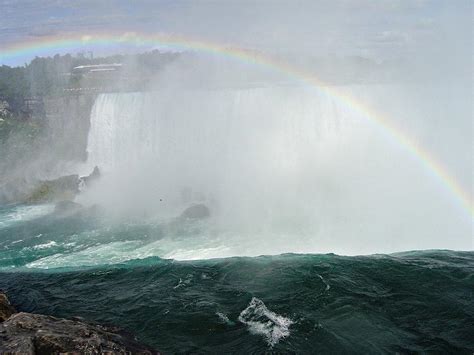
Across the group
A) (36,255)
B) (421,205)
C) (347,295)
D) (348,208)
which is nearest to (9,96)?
(36,255)

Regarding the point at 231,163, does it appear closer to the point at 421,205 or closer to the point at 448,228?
the point at 421,205

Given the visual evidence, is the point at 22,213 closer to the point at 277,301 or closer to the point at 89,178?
the point at 89,178

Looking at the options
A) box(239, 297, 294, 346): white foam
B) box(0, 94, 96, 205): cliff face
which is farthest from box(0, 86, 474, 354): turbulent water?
box(0, 94, 96, 205): cliff face

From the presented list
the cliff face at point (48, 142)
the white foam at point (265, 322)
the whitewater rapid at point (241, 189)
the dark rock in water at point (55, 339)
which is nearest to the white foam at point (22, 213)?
the whitewater rapid at point (241, 189)

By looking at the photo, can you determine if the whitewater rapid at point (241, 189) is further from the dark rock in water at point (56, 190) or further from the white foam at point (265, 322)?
the white foam at point (265, 322)

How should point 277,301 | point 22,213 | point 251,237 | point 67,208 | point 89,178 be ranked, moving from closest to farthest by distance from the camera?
point 277,301
point 251,237
point 67,208
point 22,213
point 89,178

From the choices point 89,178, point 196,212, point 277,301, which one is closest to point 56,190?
point 89,178
